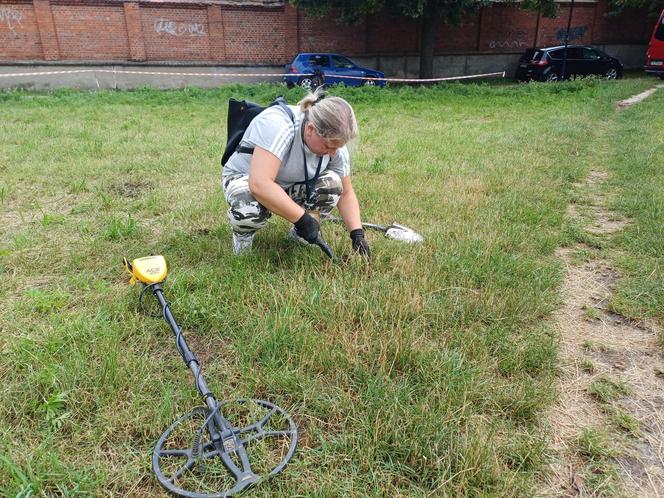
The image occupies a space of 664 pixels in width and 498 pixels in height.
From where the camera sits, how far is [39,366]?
85.2 inches

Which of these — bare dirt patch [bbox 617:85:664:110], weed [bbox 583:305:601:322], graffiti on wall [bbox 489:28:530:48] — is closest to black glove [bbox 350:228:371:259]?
weed [bbox 583:305:601:322]

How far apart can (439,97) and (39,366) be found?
13.5m

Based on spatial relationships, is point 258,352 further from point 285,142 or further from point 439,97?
point 439,97

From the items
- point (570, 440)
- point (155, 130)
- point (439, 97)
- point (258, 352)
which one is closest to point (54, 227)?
point (258, 352)

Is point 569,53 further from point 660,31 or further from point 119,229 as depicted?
point 119,229

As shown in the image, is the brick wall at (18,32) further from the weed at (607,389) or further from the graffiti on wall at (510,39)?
the weed at (607,389)

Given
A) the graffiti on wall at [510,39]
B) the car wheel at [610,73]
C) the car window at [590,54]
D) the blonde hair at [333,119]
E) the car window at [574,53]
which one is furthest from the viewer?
the graffiti on wall at [510,39]

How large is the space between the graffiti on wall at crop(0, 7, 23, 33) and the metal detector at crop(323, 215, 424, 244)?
62.1 ft

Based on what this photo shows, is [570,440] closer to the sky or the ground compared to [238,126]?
closer to the ground

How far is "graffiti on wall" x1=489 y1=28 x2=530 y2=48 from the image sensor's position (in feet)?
75.4

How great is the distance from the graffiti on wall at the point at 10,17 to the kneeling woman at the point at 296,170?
18539mm

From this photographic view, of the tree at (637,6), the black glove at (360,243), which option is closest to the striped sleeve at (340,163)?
the black glove at (360,243)

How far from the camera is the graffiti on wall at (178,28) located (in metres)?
18.3

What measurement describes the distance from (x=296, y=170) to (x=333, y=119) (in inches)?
21.5
